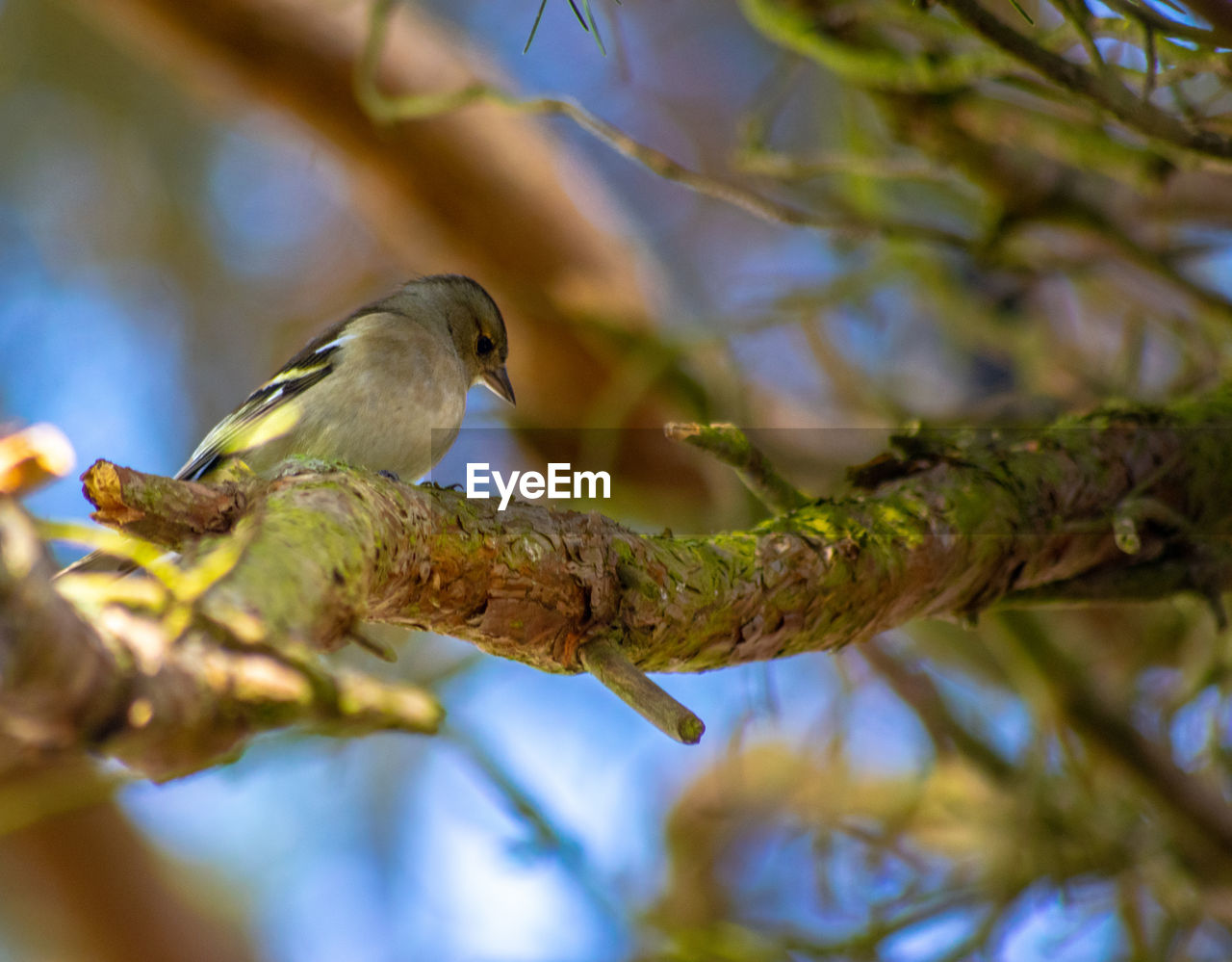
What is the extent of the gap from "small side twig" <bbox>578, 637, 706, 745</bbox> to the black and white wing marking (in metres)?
1.92

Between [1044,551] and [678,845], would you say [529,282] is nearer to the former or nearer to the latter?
[678,845]

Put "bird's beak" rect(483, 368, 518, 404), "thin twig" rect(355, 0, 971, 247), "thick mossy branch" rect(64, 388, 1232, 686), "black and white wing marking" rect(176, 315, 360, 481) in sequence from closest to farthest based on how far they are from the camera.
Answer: "thick mossy branch" rect(64, 388, 1232, 686), "thin twig" rect(355, 0, 971, 247), "black and white wing marking" rect(176, 315, 360, 481), "bird's beak" rect(483, 368, 518, 404)

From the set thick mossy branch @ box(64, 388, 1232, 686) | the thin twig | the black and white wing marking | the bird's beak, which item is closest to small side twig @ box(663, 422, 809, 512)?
thick mossy branch @ box(64, 388, 1232, 686)

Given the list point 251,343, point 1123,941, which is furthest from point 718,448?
point 251,343

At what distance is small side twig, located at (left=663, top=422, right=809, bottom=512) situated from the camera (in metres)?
2.48

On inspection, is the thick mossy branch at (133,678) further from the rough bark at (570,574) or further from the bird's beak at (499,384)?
the bird's beak at (499,384)

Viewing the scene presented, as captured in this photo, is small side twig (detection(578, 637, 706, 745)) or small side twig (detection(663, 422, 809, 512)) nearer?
small side twig (detection(578, 637, 706, 745))

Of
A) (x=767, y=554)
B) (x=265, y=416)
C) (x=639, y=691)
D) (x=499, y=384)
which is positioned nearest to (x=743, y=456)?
(x=767, y=554)

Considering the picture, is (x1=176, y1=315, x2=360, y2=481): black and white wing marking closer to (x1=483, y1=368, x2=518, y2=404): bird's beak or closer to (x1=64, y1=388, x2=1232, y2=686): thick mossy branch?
(x1=483, y1=368, x2=518, y2=404): bird's beak

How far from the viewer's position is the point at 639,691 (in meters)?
2.02

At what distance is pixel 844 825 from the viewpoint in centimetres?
420

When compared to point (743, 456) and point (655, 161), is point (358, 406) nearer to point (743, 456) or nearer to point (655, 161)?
point (655, 161)

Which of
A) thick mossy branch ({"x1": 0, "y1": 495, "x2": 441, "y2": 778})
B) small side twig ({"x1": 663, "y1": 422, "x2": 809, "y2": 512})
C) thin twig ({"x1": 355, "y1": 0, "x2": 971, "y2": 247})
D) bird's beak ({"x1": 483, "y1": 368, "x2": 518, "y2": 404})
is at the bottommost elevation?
bird's beak ({"x1": 483, "y1": 368, "x2": 518, "y2": 404})

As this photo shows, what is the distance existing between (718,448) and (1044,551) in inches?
39.0
